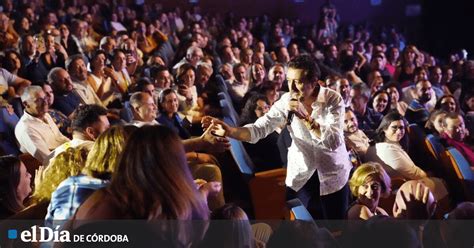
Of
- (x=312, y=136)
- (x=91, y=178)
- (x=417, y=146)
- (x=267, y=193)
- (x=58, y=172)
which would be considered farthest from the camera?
(x=417, y=146)

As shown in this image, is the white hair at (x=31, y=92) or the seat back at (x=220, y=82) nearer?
the white hair at (x=31, y=92)

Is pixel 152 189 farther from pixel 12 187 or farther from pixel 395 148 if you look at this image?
pixel 395 148

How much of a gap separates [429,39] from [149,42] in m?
4.54

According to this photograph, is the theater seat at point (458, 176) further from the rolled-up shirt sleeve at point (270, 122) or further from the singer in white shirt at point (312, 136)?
the rolled-up shirt sleeve at point (270, 122)

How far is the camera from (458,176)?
12.0 ft

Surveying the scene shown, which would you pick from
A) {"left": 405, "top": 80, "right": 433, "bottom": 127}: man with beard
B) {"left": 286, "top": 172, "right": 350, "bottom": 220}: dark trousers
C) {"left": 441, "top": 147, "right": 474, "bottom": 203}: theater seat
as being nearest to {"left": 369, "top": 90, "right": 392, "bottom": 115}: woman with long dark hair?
{"left": 405, "top": 80, "right": 433, "bottom": 127}: man with beard

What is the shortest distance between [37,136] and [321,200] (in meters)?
1.56

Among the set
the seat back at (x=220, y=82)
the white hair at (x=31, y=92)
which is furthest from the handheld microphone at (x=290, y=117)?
the seat back at (x=220, y=82)

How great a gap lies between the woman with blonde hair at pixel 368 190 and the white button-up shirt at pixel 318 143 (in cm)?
9

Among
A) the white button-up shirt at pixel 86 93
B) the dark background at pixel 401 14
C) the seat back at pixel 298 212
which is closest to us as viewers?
the seat back at pixel 298 212

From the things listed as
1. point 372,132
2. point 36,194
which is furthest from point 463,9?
point 36,194

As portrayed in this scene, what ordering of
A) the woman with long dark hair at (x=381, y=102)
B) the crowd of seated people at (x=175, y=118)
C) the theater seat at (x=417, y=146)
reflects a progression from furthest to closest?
the woman with long dark hair at (x=381, y=102) < the theater seat at (x=417, y=146) < the crowd of seated people at (x=175, y=118)

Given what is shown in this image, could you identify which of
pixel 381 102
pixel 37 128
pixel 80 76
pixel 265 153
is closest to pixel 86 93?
pixel 80 76

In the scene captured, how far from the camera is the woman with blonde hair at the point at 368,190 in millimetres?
2762
